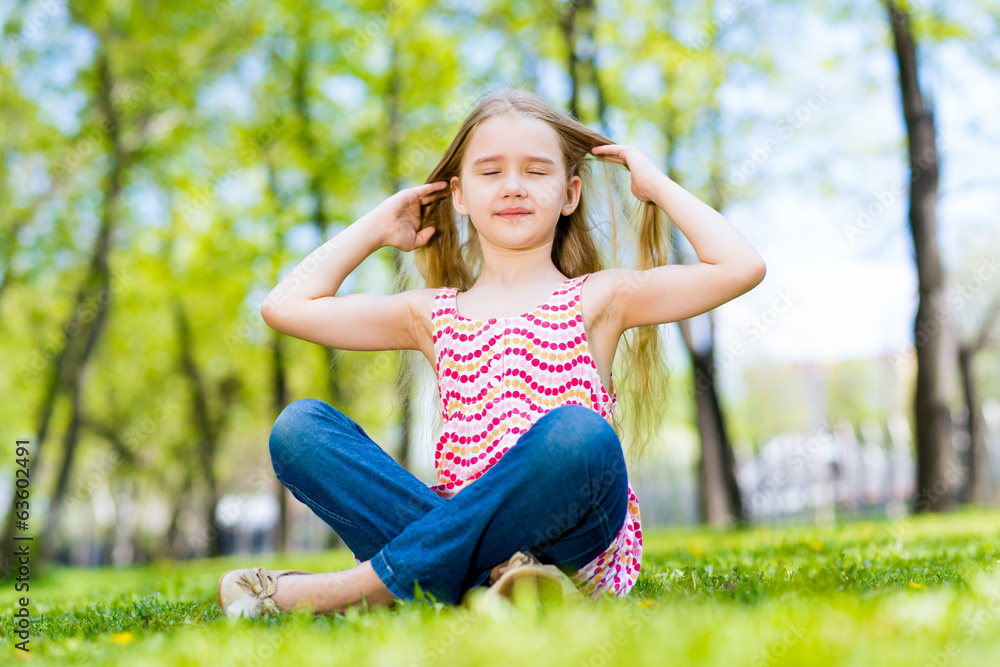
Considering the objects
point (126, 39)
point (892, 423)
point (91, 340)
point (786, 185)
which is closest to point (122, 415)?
point (91, 340)

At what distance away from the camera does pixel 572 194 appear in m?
3.43

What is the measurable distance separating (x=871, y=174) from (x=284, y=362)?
1102cm

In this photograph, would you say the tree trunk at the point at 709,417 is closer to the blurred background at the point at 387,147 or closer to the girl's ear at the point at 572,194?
the blurred background at the point at 387,147

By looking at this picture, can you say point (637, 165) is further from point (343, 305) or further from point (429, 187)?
point (343, 305)

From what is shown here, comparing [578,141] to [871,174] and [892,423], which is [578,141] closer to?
[871,174]

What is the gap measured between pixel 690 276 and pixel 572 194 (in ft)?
2.51

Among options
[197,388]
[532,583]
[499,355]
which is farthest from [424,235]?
[197,388]

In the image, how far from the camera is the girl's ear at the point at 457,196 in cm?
345

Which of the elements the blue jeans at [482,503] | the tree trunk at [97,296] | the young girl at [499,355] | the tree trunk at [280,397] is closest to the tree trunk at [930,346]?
the young girl at [499,355]

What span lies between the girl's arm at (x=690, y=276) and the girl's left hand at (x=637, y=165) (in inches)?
2.5

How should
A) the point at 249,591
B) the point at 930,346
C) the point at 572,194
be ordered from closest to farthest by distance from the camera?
the point at 249,591
the point at 572,194
the point at 930,346

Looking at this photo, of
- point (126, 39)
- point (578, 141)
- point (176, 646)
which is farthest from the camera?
point (126, 39)

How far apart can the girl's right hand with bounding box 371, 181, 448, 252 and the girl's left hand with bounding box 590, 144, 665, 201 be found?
71 cm

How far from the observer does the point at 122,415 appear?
24.1m
